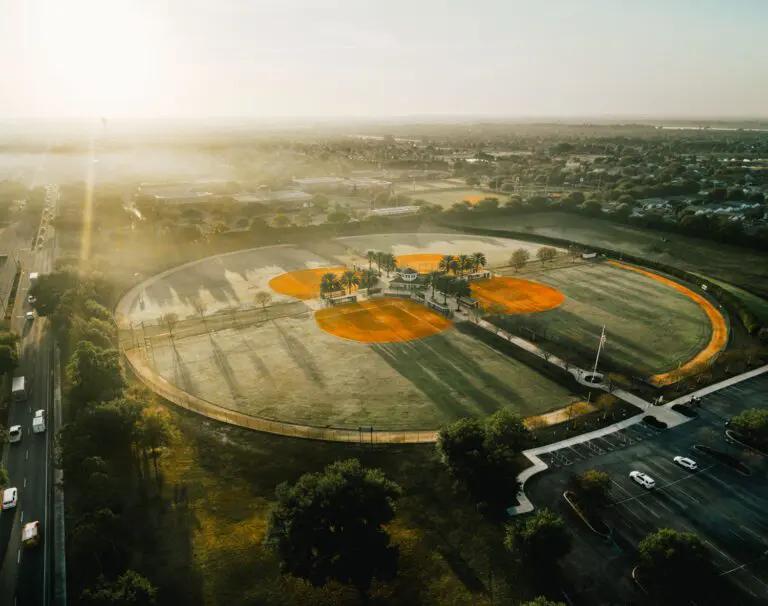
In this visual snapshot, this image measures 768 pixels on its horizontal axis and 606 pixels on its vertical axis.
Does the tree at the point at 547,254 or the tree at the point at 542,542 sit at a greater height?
the tree at the point at 547,254

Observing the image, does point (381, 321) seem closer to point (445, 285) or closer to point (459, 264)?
point (445, 285)

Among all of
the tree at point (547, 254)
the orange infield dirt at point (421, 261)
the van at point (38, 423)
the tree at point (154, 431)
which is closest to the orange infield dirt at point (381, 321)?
the orange infield dirt at point (421, 261)

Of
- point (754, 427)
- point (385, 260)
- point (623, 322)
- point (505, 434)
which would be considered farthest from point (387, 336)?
point (754, 427)

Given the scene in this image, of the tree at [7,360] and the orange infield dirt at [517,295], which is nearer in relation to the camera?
the tree at [7,360]

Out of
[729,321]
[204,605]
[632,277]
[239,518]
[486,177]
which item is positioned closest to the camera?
[204,605]

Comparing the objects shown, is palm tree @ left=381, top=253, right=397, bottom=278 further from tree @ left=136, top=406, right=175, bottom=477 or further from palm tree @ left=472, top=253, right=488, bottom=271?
tree @ left=136, top=406, right=175, bottom=477

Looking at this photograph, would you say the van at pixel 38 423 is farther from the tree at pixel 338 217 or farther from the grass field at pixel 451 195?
the grass field at pixel 451 195

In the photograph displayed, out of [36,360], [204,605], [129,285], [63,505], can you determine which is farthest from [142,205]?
[204,605]

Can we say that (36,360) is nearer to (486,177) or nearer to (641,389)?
(641,389)
